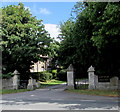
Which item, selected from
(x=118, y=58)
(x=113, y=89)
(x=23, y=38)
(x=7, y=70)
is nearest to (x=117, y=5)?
(x=118, y=58)

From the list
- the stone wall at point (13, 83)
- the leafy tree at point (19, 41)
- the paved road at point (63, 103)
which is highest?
the leafy tree at point (19, 41)

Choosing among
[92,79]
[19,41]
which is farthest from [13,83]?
[92,79]

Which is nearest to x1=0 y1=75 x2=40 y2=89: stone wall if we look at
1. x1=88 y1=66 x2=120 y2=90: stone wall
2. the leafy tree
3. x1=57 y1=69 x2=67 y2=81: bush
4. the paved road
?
the leafy tree

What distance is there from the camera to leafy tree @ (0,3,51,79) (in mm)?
23422

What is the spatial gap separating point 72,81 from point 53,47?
8656 mm

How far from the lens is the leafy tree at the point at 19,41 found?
76.8 feet

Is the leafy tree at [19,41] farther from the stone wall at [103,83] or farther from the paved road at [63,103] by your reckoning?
the paved road at [63,103]

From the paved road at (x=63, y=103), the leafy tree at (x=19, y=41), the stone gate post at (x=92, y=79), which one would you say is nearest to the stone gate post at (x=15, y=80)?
the leafy tree at (x=19, y=41)

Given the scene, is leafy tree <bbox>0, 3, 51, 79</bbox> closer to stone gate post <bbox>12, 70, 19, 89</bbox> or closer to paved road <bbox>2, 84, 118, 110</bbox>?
stone gate post <bbox>12, 70, 19, 89</bbox>

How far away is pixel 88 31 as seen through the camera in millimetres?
16141

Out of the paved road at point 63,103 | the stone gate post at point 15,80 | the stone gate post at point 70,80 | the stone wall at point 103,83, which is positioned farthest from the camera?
the stone gate post at point 15,80

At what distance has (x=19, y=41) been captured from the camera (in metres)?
24.4

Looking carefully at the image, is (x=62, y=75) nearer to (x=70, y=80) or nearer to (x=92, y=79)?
(x=70, y=80)

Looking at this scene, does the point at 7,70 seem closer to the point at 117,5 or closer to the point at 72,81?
the point at 72,81
